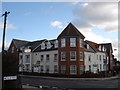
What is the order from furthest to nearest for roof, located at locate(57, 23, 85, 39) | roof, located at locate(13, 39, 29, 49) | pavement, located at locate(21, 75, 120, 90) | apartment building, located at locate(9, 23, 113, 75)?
roof, located at locate(13, 39, 29, 49), roof, located at locate(57, 23, 85, 39), apartment building, located at locate(9, 23, 113, 75), pavement, located at locate(21, 75, 120, 90)

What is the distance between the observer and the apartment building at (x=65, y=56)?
123ft

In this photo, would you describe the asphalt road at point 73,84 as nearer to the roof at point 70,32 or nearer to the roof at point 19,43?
the roof at point 70,32

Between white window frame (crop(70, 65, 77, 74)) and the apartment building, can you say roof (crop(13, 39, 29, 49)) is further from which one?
white window frame (crop(70, 65, 77, 74))

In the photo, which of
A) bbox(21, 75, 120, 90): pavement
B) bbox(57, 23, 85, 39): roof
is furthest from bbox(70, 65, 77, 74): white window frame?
bbox(21, 75, 120, 90): pavement

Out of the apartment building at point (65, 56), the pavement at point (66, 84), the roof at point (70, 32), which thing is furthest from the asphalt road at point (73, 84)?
the roof at point (70, 32)

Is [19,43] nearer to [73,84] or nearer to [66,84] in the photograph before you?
[66,84]

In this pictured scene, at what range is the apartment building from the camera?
3756 cm

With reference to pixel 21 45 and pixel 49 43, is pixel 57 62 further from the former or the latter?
pixel 21 45

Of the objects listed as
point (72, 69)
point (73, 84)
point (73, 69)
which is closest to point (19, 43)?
point (72, 69)

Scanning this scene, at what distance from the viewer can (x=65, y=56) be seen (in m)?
38.1

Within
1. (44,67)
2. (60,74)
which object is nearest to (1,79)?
(60,74)

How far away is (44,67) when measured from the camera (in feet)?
143

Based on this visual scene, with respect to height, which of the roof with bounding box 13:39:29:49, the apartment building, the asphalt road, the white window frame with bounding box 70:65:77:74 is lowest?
the asphalt road

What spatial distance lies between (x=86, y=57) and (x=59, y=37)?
8.70m
